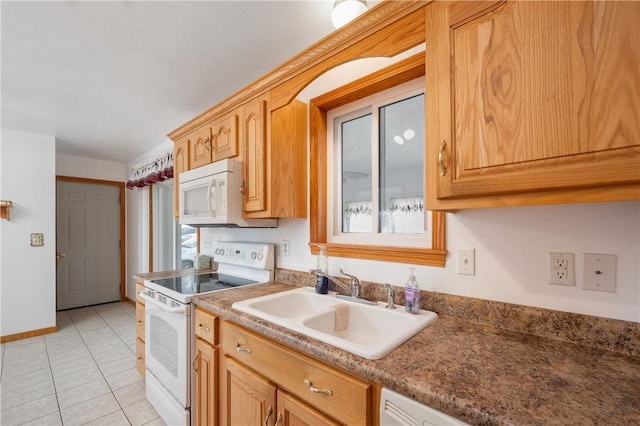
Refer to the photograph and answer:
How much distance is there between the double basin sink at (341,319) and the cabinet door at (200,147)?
121cm

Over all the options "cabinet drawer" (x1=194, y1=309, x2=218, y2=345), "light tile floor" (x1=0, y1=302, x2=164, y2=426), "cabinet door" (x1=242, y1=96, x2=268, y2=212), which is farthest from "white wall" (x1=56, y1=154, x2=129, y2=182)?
"cabinet drawer" (x1=194, y1=309, x2=218, y2=345)

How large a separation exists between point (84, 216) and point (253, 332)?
4691mm

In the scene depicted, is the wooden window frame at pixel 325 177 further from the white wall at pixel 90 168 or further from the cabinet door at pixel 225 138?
the white wall at pixel 90 168

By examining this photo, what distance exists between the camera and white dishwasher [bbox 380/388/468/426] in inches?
27.8

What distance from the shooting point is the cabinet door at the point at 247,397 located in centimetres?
117

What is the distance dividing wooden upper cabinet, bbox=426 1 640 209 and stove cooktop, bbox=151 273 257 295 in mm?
1442

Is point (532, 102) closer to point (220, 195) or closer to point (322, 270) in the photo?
point (322, 270)

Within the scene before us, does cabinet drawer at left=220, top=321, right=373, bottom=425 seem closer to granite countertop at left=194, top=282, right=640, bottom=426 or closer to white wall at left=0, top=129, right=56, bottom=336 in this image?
granite countertop at left=194, top=282, right=640, bottom=426

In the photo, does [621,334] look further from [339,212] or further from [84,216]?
[84,216]

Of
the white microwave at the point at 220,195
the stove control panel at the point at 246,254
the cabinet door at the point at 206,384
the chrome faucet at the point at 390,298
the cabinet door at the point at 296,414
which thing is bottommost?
the cabinet door at the point at 206,384

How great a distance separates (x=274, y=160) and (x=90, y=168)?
4.30 metres

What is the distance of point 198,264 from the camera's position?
105 inches

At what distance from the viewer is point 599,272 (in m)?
0.96

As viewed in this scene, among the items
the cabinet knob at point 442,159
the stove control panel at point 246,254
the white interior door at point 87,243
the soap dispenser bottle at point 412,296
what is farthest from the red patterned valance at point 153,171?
the cabinet knob at point 442,159
